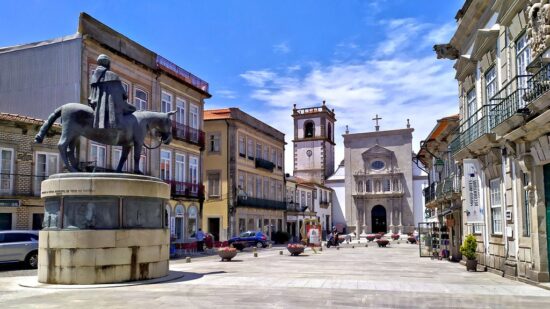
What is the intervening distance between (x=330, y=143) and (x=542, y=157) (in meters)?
65.9

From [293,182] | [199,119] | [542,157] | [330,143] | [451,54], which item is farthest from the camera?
[330,143]

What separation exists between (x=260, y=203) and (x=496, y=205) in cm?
3040

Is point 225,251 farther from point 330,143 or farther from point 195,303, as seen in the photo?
point 330,143

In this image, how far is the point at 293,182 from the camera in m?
58.1

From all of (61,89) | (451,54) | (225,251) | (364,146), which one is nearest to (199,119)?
(61,89)

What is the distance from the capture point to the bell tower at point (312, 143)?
7500cm

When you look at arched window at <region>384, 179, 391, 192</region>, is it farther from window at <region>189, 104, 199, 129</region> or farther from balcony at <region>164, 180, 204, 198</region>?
window at <region>189, 104, 199, 129</region>

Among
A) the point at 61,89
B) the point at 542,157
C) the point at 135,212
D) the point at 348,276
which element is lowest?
the point at 348,276

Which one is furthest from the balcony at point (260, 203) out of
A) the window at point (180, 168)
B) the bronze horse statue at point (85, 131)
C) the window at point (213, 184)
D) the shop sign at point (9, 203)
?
the bronze horse statue at point (85, 131)

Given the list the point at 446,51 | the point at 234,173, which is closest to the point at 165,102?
the point at 234,173

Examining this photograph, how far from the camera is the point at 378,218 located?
7006cm

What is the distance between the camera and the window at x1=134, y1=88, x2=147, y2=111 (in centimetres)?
2920

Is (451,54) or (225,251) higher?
(451,54)

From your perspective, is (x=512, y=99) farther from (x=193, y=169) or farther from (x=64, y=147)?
(x=193, y=169)
